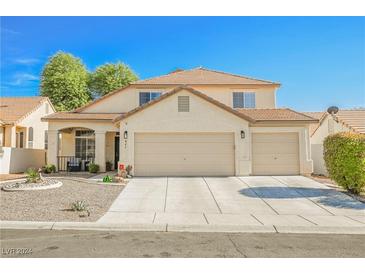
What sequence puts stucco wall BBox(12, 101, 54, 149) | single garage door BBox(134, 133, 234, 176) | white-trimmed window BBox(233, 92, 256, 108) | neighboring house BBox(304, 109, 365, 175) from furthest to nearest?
stucco wall BBox(12, 101, 54, 149)
white-trimmed window BBox(233, 92, 256, 108)
neighboring house BBox(304, 109, 365, 175)
single garage door BBox(134, 133, 234, 176)

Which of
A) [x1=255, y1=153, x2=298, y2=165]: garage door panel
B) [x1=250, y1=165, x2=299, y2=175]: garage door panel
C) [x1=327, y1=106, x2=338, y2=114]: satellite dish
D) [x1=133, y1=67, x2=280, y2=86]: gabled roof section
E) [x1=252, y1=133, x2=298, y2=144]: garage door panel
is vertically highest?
[x1=133, y1=67, x2=280, y2=86]: gabled roof section

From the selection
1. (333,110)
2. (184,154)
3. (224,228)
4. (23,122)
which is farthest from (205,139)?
(23,122)

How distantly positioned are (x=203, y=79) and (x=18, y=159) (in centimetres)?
1389

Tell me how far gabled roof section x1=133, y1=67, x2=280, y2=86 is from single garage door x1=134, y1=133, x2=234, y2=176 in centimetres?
614

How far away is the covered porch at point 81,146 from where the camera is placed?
737 inches

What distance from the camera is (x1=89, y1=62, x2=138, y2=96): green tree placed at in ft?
135

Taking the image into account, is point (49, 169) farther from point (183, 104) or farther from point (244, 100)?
point (244, 100)

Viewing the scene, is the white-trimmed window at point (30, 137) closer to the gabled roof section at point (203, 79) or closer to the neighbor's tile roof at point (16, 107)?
the neighbor's tile roof at point (16, 107)

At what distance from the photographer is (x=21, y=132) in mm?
23672

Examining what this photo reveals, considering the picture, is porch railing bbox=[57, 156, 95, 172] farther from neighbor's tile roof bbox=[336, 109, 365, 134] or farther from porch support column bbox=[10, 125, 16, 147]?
neighbor's tile roof bbox=[336, 109, 365, 134]

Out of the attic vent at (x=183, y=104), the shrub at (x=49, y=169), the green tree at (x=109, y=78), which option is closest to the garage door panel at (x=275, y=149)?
the attic vent at (x=183, y=104)

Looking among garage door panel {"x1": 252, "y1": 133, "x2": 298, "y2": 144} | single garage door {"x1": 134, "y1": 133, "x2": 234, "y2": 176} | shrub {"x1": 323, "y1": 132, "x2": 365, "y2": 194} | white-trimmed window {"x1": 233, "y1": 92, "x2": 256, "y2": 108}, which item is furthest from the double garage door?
shrub {"x1": 323, "y1": 132, "x2": 365, "y2": 194}

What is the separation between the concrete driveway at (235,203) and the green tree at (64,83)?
26984 mm

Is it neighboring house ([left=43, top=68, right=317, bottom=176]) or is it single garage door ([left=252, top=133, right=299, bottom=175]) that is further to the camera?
single garage door ([left=252, top=133, right=299, bottom=175])
